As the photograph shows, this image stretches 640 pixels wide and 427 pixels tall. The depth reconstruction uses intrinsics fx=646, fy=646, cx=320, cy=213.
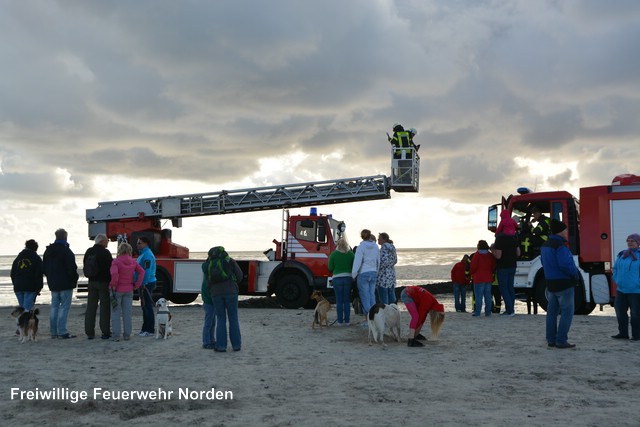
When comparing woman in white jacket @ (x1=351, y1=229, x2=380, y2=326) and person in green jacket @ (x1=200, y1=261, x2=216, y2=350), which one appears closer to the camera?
person in green jacket @ (x1=200, y1=261, x2=216, y2=350)

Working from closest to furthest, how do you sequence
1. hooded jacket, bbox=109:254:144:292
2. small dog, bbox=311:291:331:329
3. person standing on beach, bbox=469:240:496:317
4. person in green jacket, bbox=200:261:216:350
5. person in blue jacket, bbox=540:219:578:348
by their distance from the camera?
person in blue jacket, bbox=540:219:578:348 < person in green jacket, bbox=200:261:216:350 < hooded jacket, bbox=109:254:144:292 < small dog, bbox=311:291:331:329 < person standing on beach, bbox=469:240:496:317

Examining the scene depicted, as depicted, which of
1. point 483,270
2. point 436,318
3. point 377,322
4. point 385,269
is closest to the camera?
point 377,322

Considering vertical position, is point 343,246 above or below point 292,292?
above

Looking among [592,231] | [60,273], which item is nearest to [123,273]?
[60,273]

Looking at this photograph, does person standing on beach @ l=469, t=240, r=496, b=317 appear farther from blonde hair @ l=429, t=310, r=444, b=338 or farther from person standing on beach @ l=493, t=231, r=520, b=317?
blonde hair @ l=429, t=310, r=444, b=338

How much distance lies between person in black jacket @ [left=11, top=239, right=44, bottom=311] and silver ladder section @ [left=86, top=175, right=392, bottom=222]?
7916mm

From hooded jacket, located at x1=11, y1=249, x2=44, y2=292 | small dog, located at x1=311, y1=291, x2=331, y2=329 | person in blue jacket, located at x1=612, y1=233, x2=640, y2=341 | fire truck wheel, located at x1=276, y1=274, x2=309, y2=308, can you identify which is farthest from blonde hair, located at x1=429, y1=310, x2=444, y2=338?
fire truck wheel, located at x1=276, y1=274, x2=309, y2=308

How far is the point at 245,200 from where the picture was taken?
65.5 ft

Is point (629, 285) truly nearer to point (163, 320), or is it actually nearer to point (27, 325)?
point (163, 320)

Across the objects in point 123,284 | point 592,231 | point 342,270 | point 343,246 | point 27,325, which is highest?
point 592,231

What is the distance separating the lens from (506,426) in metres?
5.71

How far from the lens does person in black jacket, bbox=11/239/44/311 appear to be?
12.0m

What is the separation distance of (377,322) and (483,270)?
169 inches

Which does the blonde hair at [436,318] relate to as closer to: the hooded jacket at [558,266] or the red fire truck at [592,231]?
the hooded jacket at [558,266]
